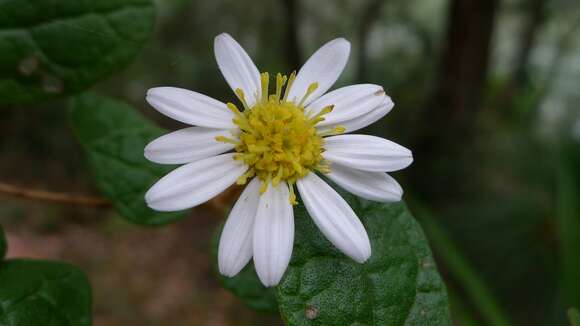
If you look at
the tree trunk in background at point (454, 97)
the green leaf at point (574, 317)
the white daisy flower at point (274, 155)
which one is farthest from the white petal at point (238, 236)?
the tree trunk in background at point (454, 97)

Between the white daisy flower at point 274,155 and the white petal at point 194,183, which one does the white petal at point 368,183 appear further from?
the white petal at point 194,183

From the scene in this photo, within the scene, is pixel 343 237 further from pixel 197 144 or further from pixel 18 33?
pixel 18 33

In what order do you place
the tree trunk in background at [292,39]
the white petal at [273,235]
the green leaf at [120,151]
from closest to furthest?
the white petal at [273,235], the green leaf at [120,151], the tree trunk in background at [292,39]

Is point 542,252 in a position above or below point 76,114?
below

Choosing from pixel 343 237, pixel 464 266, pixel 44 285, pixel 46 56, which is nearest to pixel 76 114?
pixel 46 56

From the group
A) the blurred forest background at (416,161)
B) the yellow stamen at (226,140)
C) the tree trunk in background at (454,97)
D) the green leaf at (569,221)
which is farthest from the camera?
the blurred forest background at (416,161)

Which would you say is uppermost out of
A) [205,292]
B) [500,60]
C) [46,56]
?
[46,56]

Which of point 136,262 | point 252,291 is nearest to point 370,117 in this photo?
point 252,291

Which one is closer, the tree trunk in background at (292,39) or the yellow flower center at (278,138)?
the yellow flower center at (278,138)

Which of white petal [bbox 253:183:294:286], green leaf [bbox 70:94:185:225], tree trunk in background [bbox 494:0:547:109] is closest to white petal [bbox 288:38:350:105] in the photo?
white petal [bbox 253:183:294:286]
